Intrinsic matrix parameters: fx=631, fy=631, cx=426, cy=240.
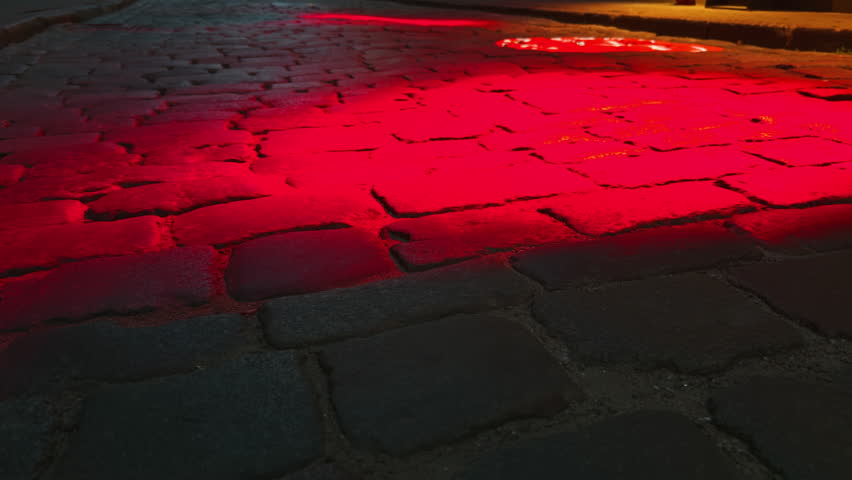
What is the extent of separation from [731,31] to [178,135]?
16.6 feet

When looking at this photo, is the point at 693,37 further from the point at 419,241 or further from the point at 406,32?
the point at 419,241

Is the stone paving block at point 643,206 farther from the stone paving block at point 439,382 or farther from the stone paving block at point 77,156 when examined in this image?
the stone paving block at point 77,156

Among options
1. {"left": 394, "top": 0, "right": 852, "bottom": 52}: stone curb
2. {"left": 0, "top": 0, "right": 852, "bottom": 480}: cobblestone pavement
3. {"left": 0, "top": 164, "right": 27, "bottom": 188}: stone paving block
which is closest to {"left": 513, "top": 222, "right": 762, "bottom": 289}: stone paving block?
{"left": 0, "top": 0, "right": 852, "bottom": 480}: cobblestone pavement

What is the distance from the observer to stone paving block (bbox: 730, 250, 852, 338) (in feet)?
3.92

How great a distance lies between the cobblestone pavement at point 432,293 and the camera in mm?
924

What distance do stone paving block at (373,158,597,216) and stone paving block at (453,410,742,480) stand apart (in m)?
0.97

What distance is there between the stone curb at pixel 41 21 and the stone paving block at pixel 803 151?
6.22 metres

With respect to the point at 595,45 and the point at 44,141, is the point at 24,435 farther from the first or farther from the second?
the point at 595,45

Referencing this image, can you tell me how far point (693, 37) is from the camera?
243 inches

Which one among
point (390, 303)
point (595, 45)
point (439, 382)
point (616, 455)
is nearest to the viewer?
point (616, 455)

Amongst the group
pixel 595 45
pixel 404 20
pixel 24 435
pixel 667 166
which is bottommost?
pixel 24 435

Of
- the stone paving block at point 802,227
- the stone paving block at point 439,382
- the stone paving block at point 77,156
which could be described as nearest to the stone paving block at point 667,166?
the stone paving block at point 802,227

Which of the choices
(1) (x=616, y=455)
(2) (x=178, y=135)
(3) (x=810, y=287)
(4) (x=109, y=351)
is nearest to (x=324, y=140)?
(2) (x=178, y=135)

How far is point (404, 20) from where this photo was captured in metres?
8.52
